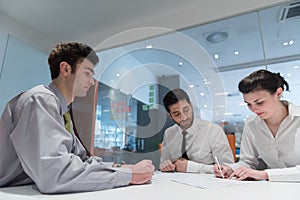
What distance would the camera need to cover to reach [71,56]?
2.55 ft

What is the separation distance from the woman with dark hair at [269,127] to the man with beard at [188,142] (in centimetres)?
15

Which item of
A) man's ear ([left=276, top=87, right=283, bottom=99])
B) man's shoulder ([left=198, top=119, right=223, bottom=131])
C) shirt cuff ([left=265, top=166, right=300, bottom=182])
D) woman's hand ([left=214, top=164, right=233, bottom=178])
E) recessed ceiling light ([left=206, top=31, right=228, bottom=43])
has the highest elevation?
recessed ceiling light ([left=206, top=31, right=228, bottom=43])

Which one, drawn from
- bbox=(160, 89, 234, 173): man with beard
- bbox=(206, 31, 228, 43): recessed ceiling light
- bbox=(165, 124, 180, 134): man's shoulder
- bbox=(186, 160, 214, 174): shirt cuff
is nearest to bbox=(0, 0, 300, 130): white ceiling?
bbox=(206, 31, 228, 43): recessed ceiling light

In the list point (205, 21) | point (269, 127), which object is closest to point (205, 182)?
point (269, 127)

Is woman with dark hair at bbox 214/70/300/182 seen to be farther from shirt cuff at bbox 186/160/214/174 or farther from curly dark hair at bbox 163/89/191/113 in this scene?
curly dark hair at bbox 163/89/191/113

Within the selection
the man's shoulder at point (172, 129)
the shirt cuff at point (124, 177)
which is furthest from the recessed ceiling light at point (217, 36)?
the shirt cuff at point (124, 177)

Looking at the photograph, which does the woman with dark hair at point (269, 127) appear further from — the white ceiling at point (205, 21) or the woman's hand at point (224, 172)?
the white ceiling at point (205, 21)

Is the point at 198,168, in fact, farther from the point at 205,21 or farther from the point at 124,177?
the point at 205,21

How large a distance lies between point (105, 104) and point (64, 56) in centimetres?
25

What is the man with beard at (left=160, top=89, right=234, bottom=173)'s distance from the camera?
90 cm

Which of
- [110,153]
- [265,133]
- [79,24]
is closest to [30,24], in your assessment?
[79,24]

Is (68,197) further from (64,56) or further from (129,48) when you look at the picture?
(129,48)

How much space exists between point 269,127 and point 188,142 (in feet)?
1.40

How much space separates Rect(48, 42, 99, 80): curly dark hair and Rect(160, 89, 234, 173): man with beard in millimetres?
363
